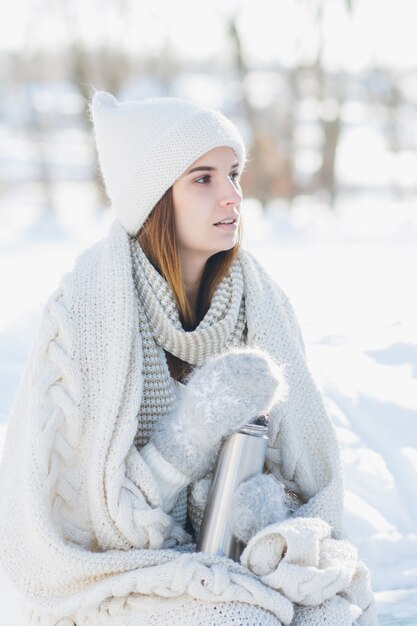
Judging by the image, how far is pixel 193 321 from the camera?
218cm

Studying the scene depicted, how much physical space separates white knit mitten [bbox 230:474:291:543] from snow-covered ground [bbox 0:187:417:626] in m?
0.64

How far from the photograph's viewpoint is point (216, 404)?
1.83m

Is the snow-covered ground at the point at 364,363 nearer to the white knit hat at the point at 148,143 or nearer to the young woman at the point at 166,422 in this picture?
the young woman at the point at 166,422

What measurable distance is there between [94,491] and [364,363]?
1541 mm

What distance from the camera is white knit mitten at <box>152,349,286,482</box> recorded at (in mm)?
1829

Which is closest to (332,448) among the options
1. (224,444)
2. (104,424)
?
(224,444)

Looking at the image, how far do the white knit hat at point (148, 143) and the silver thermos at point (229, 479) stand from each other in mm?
588

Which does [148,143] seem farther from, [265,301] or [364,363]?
[364,363]

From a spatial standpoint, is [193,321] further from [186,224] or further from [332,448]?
[332,448]

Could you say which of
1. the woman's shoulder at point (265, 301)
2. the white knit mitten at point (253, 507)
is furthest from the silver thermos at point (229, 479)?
the woman's shoulder at point (265, 301)

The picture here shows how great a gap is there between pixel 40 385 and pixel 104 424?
15cm

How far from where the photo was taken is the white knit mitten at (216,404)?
6.00 ft

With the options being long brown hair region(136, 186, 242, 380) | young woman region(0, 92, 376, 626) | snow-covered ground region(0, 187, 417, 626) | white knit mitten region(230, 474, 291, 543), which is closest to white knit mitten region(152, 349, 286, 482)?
young woman region(0, 92, 376, 626)

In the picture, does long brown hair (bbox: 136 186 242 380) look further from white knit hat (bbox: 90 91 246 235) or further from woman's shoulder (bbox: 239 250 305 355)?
woman's shoulder (bbox: 239 250 305 355)
